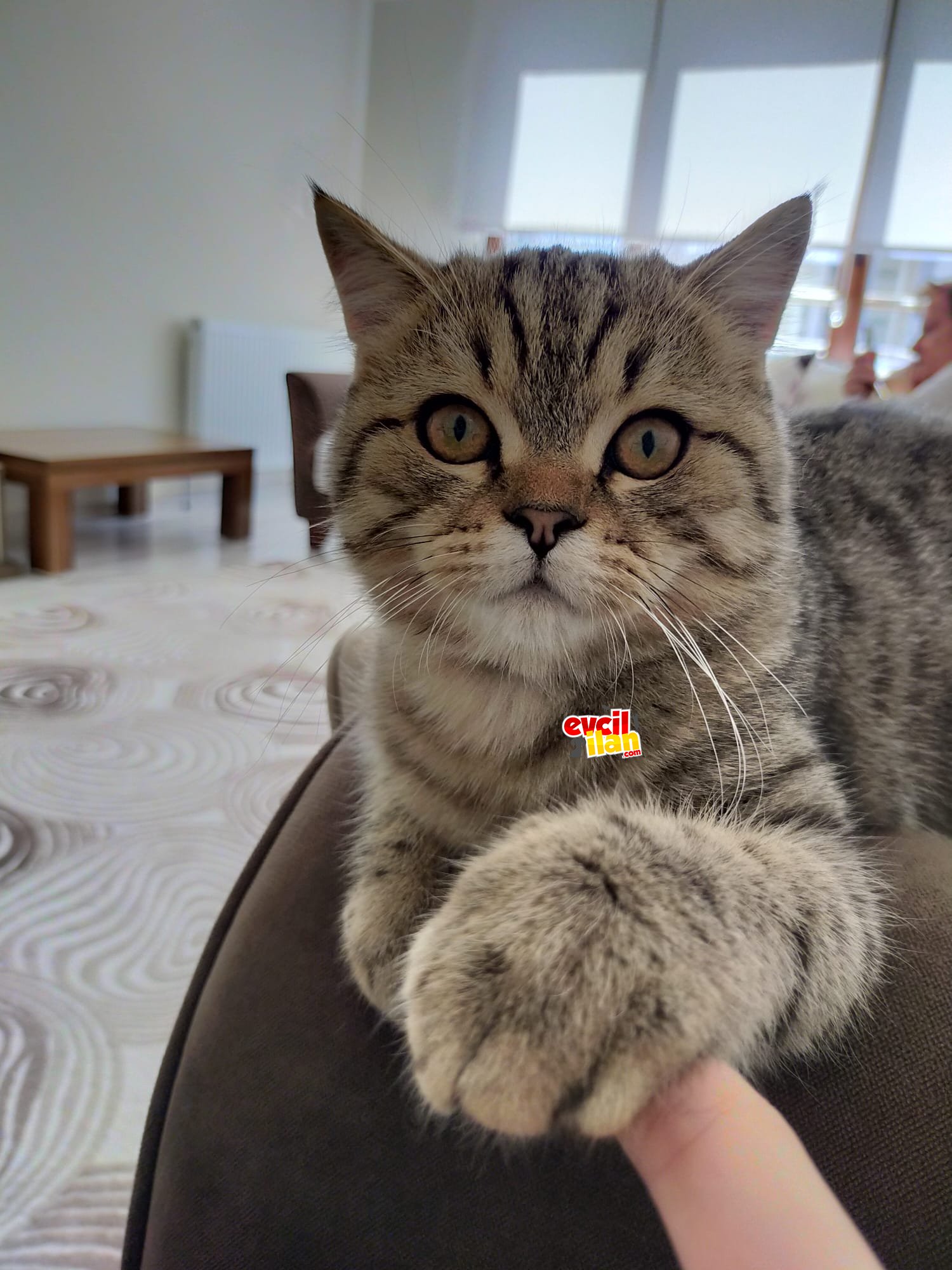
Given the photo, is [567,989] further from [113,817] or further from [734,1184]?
[113,817]

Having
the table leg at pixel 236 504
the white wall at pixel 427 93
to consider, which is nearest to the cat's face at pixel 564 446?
the table leg at pixel 236 504

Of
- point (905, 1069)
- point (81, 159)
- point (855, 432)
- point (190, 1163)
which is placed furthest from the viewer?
point (81, 159)

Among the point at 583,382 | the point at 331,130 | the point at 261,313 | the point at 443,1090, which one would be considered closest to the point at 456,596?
the point at 583,382

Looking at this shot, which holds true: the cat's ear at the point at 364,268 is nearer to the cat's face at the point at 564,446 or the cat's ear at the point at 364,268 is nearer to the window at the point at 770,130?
the cat's face at the point at 564,446

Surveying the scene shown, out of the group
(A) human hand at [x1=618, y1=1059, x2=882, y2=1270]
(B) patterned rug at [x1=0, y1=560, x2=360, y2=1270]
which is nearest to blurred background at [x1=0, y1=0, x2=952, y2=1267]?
(B) patterned rug at [x1=0, y1=560, x2=360, y2=1270]

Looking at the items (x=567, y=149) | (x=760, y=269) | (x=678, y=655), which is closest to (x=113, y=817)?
(x=678, y=655)

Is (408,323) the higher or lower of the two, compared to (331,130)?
lower

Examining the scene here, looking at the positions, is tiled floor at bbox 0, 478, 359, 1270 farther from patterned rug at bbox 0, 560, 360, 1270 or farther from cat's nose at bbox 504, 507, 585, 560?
cat's nose at bbox 504, 507, 585, 560

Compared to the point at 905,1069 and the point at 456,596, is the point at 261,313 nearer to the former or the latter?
the point at 456,596
